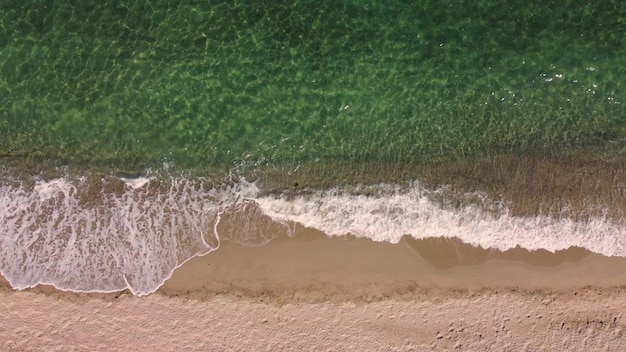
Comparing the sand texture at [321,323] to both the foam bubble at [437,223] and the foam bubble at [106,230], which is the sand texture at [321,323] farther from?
the foam bubble at [437,223]

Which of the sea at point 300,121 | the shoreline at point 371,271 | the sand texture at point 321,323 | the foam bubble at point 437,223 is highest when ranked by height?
the sea at point 300,121

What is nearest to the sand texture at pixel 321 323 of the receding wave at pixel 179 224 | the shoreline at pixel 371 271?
the shoreline at pixel 371 271

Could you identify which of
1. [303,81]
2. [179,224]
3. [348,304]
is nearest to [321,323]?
[348,304]

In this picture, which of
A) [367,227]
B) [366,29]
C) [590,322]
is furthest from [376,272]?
[366,29]

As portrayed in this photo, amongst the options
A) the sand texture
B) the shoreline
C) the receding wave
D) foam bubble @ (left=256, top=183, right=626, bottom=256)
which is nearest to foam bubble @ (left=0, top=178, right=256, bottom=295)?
the receding wave

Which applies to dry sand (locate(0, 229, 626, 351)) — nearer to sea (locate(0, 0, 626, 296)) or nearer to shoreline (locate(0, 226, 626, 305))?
shoreline (locate(0, 226, 626, 305))

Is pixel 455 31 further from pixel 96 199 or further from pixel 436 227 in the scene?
pixel 96 199

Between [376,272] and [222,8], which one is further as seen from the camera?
[222,8]
